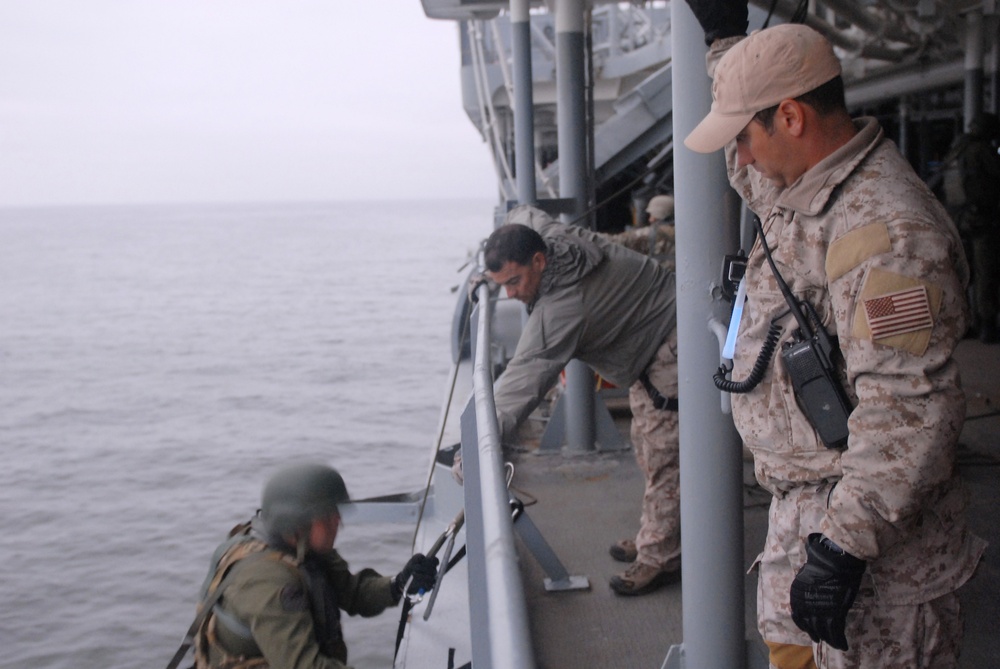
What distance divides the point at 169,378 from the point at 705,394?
19902 mm

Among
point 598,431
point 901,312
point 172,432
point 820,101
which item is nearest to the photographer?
point 901,312

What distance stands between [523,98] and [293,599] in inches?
170

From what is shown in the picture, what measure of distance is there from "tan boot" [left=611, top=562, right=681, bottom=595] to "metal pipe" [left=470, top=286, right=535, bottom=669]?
177 cm

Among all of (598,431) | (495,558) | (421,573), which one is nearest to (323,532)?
(421,573)

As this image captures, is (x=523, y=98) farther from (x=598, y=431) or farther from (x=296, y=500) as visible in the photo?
(x=296, y=500)

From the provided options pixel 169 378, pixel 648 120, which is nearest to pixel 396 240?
pixel 169 378

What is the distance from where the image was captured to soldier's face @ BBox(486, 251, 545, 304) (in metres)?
3.96

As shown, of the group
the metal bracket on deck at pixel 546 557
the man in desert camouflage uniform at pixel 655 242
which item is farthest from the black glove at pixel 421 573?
the man in desert camouflage uniform at pixel 655 242

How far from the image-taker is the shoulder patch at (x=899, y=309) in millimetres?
1837

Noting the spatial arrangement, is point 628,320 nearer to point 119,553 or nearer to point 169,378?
point 119,553

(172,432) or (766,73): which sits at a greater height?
(766,73)

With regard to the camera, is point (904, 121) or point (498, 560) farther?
point (904, 121)

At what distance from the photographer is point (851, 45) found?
978 centimetres

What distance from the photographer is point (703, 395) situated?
2.83m
